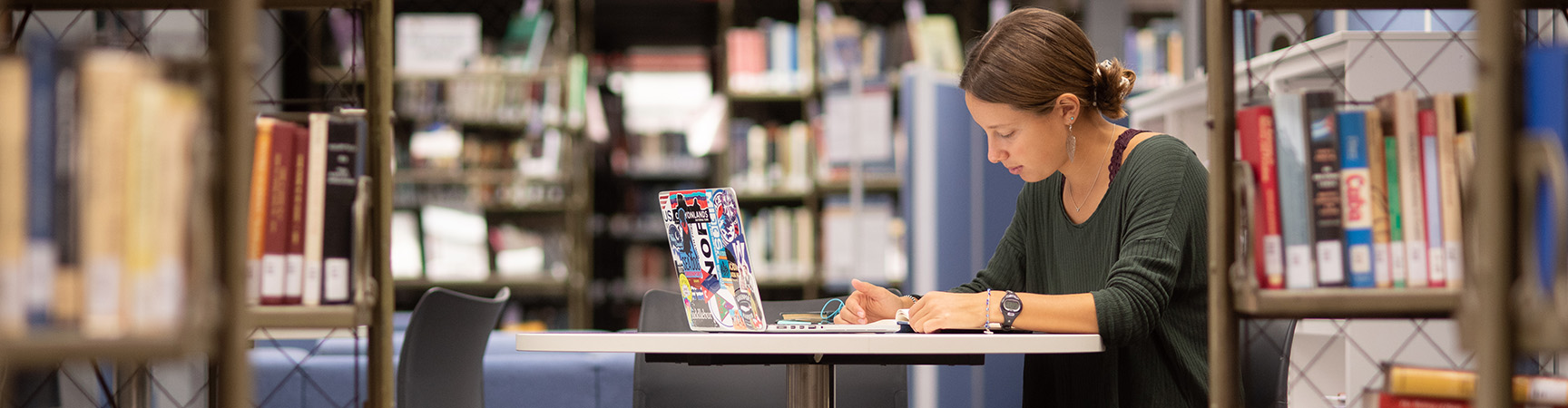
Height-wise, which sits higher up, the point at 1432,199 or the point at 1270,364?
the point at 1432,199

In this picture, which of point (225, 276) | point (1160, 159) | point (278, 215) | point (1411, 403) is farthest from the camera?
point (1160, 159)

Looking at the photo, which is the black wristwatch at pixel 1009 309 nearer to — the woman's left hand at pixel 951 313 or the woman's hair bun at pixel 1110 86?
the woman's left hand at pixel 951 313

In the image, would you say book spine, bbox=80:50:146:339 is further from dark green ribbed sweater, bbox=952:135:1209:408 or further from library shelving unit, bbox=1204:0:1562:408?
dark green ribbed sweater, bbox=952:135:1209:408

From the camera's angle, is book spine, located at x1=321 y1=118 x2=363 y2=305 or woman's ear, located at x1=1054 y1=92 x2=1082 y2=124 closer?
book spine, located at x1=321 y1=118 x2=363 y2=305

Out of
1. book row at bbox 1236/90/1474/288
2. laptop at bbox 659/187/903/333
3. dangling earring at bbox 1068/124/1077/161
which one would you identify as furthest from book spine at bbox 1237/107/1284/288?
dangling earring at bbox 1068/124/1077/161

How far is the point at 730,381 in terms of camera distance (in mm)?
2053

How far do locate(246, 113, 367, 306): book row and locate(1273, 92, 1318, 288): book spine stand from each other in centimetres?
92

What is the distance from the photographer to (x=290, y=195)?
113cm

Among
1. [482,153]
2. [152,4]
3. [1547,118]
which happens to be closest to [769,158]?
[482,153]

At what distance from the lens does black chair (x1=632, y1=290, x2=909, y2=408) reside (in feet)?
6.55

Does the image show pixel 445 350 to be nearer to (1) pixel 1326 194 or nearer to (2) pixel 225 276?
(2) pixel 225 276

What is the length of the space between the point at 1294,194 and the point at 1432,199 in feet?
0.41

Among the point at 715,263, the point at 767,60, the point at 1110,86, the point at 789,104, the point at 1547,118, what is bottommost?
the point at 715,263

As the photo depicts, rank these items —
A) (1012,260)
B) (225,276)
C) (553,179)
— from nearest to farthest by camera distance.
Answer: (225,276), (1012,260), (553,179)
